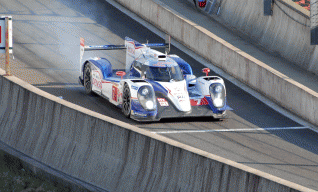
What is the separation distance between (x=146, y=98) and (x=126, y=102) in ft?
2.56

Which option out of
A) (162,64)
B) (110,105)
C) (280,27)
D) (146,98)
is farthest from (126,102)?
(280,27)

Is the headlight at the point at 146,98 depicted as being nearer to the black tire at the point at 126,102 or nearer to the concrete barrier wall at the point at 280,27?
the black tire at the point at 126,102

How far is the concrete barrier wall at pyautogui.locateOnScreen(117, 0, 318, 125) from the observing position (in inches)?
804

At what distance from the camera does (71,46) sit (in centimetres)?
2681

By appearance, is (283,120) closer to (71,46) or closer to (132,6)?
(71,46)

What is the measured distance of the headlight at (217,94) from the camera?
19.1 m

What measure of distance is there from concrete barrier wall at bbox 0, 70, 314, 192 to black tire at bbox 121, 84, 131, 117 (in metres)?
4.99

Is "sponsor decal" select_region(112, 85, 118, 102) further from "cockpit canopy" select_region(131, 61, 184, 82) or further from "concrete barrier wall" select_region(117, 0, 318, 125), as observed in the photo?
"concrete barrier wall" select_region(117, 0, 318, 125)

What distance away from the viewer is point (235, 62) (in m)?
23.9

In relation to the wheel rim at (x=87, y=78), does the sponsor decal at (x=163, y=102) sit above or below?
above

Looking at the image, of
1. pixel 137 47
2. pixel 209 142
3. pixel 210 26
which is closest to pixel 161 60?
pixel 137 47

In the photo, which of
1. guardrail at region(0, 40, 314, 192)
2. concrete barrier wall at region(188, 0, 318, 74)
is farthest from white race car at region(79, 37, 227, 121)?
concrete barrier wall at region(188, 0, 318, 74)

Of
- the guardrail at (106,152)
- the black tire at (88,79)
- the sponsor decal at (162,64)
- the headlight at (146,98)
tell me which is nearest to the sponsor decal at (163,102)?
the headlight at (146,98)

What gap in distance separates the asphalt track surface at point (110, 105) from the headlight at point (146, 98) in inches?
23.1
